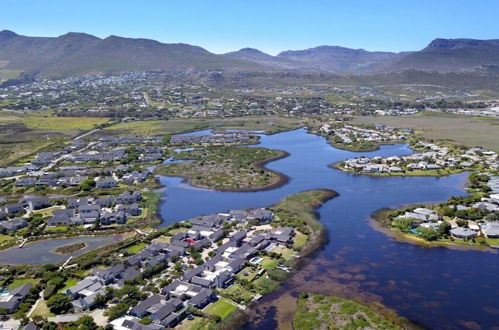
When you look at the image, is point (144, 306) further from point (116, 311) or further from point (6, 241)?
point (6, 241)

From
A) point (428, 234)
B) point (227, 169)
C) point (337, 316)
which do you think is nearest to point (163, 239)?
point (337, 316)

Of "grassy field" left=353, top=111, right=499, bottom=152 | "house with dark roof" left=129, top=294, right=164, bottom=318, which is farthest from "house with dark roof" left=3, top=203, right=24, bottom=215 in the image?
"grassy field" left=353, top=111, right=499, bottom=152

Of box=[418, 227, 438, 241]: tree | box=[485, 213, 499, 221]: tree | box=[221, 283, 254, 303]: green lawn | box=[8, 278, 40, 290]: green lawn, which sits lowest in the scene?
box=[8, 278, 40, 290]: green lawn

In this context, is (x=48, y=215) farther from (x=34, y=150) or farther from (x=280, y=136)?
(x=280, y=136)

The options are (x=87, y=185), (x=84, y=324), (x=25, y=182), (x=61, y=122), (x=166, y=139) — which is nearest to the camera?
(x=84, y=324)

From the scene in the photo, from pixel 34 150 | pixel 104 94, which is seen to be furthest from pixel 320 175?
pixel 104 94

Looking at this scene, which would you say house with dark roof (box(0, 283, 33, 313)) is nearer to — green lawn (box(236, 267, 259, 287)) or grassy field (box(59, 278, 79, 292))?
grassy field (box(59, 278, 79, 292))
